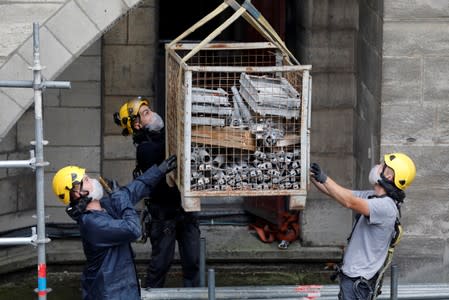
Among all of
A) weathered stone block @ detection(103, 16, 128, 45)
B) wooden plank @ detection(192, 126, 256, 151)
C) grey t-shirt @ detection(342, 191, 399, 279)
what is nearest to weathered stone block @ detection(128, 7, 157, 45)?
weathered stone block @ detection(103, 16, 128, 45)

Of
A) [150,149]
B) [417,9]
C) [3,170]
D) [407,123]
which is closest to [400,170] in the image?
[407,123]

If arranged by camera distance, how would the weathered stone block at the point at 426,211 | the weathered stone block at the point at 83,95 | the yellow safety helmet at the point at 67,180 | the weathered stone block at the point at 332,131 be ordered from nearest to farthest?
1. the yellow safety helmet at the point at 67,180
2. the weathered stone block at the point at 426,211
3. the weathered stone block at the point at 83,95
4. the weathered stone block at the point at 332,131

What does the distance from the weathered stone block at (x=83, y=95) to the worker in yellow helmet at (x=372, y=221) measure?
331cm

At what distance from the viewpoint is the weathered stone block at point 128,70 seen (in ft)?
42.7

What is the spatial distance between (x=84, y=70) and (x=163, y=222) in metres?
1.88

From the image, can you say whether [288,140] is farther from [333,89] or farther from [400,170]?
[333,89]

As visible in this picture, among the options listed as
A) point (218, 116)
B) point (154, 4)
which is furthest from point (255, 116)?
point (154, 4)

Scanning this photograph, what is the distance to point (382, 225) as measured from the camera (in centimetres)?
1008

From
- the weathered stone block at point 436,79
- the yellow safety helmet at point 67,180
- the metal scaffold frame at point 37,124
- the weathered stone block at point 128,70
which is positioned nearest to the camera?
the metal scaffold frame at point 37,124

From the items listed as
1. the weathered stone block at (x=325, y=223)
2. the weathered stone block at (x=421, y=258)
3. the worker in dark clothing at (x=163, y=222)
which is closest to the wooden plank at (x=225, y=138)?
the worker in dark clothing at (x=163, y=222)

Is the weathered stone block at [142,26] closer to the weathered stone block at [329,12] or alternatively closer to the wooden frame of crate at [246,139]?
the weathered stone block at [329,12]

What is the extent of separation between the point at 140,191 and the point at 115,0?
1.42 metres

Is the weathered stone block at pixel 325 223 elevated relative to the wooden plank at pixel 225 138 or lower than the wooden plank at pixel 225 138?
lower

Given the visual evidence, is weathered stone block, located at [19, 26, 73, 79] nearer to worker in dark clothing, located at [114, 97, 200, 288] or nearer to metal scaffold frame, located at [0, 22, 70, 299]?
metal scaffold frame, located at [0, 22, 70, 299]
